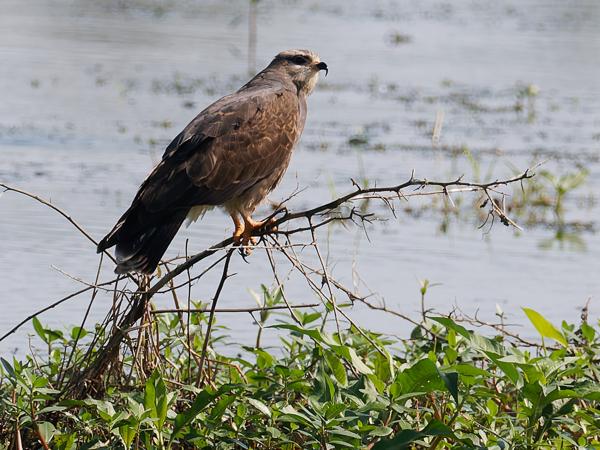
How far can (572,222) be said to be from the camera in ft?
27.9

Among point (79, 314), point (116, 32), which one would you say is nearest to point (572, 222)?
point (79, 314)

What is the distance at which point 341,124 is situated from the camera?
11.2m

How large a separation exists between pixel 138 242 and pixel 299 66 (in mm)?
1643

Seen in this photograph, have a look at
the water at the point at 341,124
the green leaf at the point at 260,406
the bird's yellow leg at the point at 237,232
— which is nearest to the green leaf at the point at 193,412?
the green leaf at the point at 260,406

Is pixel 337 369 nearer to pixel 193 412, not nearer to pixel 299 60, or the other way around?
pixel 193 412

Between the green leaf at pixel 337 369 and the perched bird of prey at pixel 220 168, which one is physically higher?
the perched bird of prey at pixel 220 168

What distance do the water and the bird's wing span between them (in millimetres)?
758

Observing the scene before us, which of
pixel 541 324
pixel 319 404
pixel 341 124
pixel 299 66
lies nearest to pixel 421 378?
pixel 319 404

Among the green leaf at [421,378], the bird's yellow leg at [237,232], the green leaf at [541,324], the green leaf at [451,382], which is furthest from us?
the bird's yellow leg at [237,232]

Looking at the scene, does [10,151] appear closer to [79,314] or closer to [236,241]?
[79,314]

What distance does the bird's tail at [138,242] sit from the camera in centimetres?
427

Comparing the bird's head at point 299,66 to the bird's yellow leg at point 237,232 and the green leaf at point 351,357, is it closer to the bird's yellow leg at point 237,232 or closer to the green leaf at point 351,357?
the bird's yellow leg at point 237,232

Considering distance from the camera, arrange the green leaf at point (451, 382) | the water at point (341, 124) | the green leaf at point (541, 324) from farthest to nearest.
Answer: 1. the water at point (341, 124)
2. the green leaf at point (541, 324)
3. the green leaf at point (451, 382)

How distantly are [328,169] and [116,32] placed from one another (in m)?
7.58
